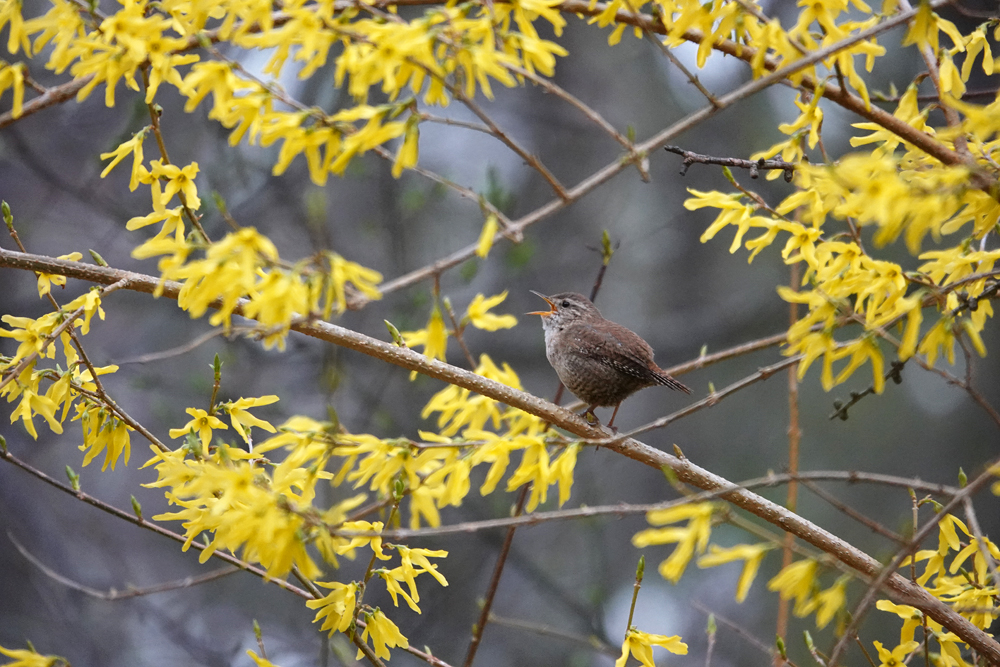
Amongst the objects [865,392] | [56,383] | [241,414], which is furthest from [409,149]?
[865,392]

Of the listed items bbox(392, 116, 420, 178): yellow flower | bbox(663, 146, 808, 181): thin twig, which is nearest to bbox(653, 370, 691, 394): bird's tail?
bbox(663, 146, 808, 181): thin twig

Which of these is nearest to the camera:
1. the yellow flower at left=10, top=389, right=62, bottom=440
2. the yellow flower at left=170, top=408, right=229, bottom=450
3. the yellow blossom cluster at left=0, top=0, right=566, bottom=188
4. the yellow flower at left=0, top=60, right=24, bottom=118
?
the yellow blossom cluster at left=0, top=0, right=566, bottom=188

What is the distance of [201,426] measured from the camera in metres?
1.92

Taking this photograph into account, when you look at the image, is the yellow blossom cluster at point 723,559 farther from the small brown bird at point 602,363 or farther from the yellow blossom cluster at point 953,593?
the small brown bird at point 602,363

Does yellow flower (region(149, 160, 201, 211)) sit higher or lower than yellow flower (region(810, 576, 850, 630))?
higher

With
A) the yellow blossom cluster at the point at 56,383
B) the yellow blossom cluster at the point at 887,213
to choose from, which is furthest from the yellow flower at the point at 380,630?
the yellow blossom cluster at the point at 887,213

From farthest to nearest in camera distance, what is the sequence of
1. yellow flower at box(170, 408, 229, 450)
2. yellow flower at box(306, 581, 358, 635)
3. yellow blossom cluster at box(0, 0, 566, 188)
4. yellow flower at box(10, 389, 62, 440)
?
1. yellow flower at box(170, 408, 229, 450)
2. yellow flower at box(10, 389, 62, 440)
3. yellow flower at box(306, 581, 358, 635)
4. yellow blossom cluster at box(0, 0, 566, 188)

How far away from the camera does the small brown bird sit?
9.78ft

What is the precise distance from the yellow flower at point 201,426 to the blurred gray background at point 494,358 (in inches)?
70.2

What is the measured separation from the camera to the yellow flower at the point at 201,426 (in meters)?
1.86

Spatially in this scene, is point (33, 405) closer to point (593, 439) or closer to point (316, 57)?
point (316, 57)

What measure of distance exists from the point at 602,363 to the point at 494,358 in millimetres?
2216

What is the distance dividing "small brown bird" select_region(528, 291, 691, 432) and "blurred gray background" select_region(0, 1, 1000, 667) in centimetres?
93

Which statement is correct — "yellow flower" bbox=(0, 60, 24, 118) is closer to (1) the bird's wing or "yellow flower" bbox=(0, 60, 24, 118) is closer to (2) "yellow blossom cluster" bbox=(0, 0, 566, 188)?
(2) "yellow blossom cluster" bbox=(0, 0, 566, 188)
